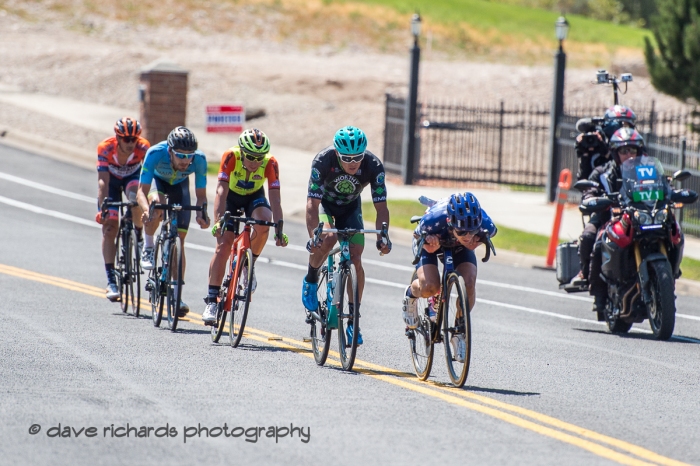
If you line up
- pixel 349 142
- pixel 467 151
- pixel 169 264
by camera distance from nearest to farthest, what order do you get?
pixel 349 142 < pixel 169 264 < pixel 467 151

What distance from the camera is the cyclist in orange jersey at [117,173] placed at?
40.4 ft

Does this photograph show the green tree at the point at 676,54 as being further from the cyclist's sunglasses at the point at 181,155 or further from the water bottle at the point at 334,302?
the water bottle at the point at 334,302

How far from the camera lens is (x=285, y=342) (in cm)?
1088

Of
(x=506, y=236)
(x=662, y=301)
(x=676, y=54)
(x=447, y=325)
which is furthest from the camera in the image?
(x=676, y=54)

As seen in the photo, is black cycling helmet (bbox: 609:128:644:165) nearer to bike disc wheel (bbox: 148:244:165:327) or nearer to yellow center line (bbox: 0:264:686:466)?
yellow center line (bbox: 0:264:686:466)

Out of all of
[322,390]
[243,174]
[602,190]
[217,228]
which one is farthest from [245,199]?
[602,190]

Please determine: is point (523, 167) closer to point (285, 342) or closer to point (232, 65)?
point (232, 65)

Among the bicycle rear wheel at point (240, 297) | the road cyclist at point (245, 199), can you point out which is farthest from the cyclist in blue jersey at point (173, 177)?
the bicycle rear wheel at point (240, 297)

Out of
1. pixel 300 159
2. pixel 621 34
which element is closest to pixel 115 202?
pixel 300 159

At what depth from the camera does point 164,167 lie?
11570 mm

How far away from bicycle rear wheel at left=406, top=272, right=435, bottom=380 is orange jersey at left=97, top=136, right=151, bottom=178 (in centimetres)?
448

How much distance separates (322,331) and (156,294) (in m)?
2.49

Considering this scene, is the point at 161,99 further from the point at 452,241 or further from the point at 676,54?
the point at 452,241

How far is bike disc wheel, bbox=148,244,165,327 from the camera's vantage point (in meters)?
11.3
